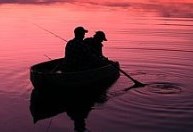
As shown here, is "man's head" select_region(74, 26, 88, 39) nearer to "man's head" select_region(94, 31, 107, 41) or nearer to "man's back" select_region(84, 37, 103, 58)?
"man's back" select_region(84, 37, 103, 58)

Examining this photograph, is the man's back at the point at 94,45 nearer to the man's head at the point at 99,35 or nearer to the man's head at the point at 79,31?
the man's head at the point at 99,35

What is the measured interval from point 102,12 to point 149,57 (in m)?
26.1

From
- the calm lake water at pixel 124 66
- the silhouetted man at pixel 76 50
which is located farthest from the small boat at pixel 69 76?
the calm lake water at pixel 124 66

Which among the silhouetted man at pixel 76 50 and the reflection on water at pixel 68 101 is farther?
the silhouetted man at pixel 76 50

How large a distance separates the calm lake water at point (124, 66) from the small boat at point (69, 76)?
541 mm

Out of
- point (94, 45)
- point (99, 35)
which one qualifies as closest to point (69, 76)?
point (94, 45)

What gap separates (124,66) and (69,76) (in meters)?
5.97

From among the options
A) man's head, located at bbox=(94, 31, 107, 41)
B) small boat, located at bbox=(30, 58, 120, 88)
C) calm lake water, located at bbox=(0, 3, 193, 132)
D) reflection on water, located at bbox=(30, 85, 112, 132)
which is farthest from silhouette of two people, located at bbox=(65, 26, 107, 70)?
calm lake water, located at bbox=(0, 3, 193, 132)

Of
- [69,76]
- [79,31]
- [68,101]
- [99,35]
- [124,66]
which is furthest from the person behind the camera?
[124,66]

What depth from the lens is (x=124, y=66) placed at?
21.5m

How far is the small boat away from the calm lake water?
541 millimetres

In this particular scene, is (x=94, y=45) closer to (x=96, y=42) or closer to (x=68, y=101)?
Answer: (x=96, y=42)

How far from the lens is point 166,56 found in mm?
24297

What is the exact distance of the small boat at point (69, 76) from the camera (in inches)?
621
